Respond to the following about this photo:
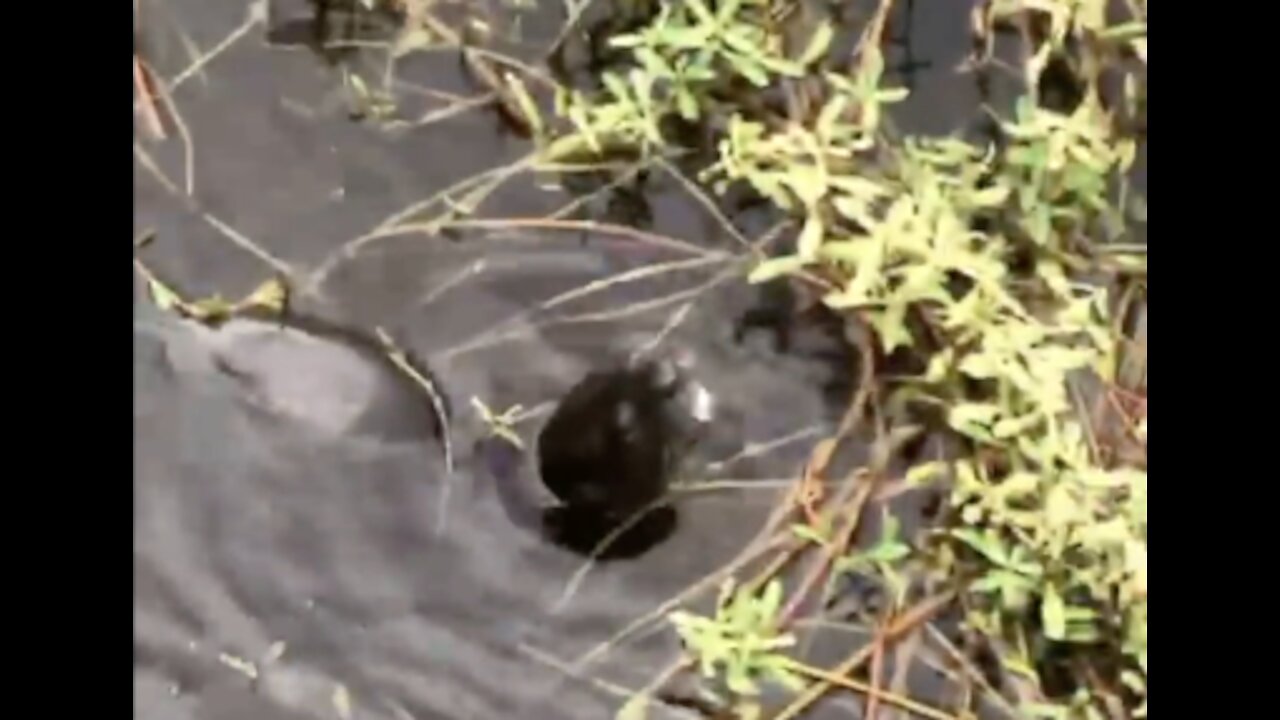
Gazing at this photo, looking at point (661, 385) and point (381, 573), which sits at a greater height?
point (661, 385)

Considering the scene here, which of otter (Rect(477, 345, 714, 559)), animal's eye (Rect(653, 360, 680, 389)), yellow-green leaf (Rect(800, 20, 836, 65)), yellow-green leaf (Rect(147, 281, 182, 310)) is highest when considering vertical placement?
yellow-green leaf (Rect(800, 20, 836, 65))

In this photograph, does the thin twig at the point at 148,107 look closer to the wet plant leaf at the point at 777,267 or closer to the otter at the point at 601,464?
the otter at the point at 601,464

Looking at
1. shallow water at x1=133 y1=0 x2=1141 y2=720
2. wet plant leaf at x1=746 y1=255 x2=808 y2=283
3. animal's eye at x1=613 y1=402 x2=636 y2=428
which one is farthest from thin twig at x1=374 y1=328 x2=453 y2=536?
wet plant leaf at x1=746 y1=255 x2=808 y2=283

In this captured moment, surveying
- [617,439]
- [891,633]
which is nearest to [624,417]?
[617,439]

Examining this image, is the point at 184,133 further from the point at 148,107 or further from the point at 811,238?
the point at 811,238

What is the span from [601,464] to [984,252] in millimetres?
282

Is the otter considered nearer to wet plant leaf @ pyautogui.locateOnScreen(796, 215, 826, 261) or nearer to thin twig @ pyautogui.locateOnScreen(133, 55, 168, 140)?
wet plant leaf @ pyautogui.locateOnScreen(796, 215, 826, 261)

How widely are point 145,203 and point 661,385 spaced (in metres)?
0.35

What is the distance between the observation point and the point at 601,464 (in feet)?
3.25

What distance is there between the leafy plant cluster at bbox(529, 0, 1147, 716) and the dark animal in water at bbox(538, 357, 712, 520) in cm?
9

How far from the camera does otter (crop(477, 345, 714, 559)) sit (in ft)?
3.25
